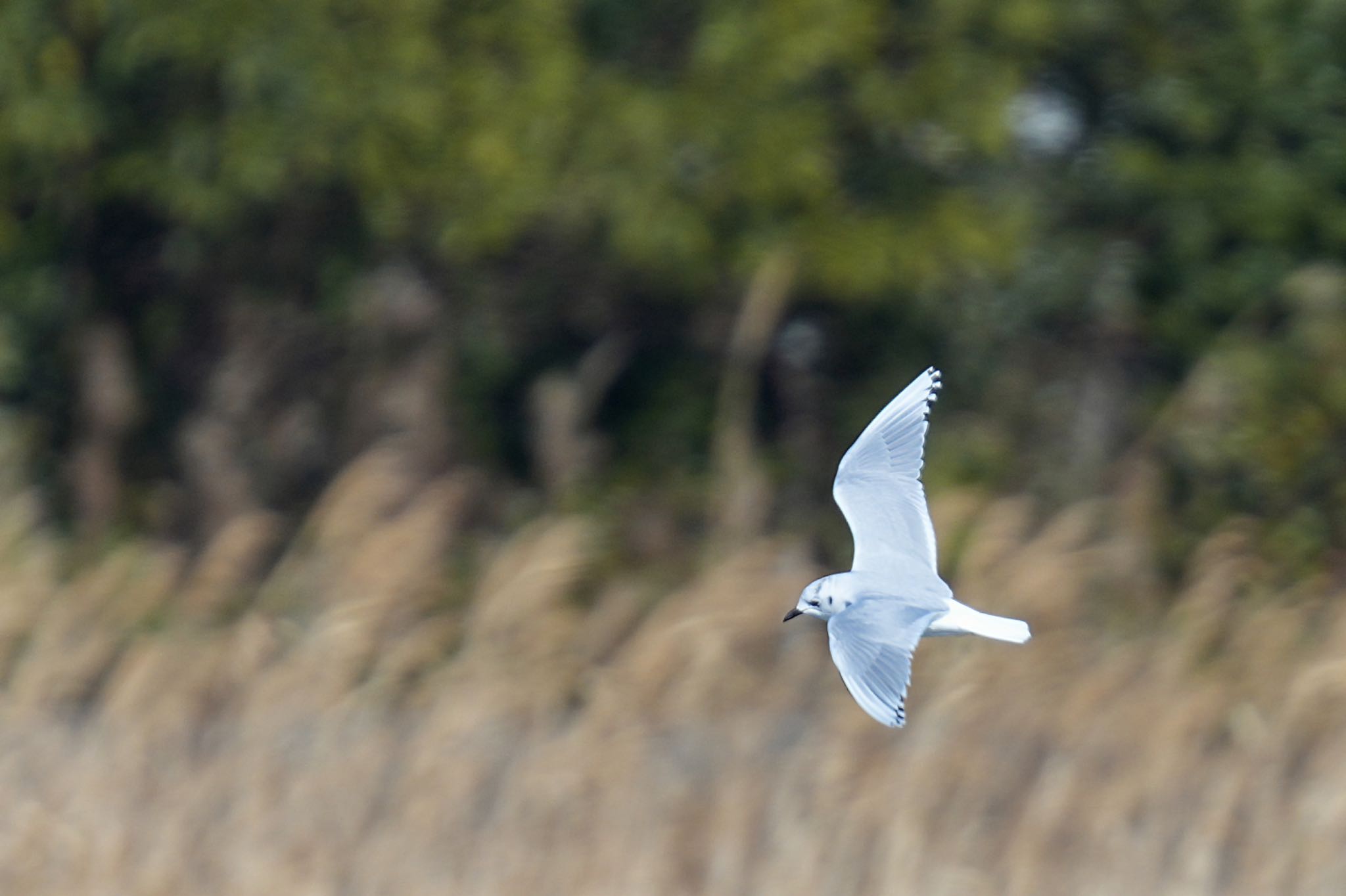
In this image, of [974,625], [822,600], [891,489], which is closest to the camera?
[974,625]

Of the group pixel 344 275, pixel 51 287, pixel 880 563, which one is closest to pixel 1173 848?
pixel 880 563

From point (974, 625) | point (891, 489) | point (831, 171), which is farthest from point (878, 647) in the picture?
point (831, 171)

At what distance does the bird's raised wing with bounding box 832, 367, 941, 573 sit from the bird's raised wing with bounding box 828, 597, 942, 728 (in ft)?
0.62

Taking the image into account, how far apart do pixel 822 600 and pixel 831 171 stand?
3.40 meters

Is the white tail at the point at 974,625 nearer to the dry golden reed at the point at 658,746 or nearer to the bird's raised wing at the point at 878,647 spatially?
the bird's raised wing at the point at 878,647

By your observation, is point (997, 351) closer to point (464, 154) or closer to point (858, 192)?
point (858, 192)

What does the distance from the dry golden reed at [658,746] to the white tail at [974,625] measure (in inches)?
32.0

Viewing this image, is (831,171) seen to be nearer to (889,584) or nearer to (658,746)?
(658,746)

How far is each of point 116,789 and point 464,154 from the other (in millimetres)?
2778

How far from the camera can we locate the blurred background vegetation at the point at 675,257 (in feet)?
18.5

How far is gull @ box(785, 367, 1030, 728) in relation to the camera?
2494 mm

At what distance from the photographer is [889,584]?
275 cm

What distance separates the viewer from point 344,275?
6.63m

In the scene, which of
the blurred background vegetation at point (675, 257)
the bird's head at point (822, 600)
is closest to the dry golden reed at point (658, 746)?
the bird's head at point (822, 600)
